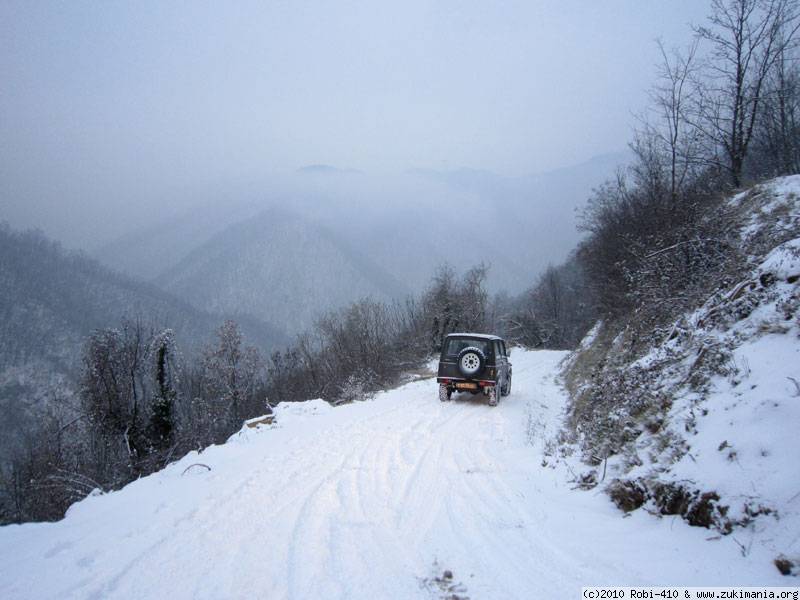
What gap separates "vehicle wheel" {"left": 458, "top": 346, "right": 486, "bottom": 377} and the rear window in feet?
1.28

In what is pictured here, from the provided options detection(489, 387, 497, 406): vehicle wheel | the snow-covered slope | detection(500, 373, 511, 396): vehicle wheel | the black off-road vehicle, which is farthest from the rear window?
the snow-covered slope

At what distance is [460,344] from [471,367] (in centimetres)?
93

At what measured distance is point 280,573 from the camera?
3311 millimetres

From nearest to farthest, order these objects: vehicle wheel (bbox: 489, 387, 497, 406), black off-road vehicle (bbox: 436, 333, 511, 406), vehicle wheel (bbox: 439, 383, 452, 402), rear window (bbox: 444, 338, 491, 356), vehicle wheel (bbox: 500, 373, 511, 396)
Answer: vehicle wheel (bbox: 489, 387, 497, 406), black off-road vehicle (bbox: 436, 333, 511, 406), vehicle wheel (bbox: 439, 383, 452, 402), rear window (bbox: 444, 338, 491, 356), vehicle wheel (bbox: 500, 373, 511, 396)

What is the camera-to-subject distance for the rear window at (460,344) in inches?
482

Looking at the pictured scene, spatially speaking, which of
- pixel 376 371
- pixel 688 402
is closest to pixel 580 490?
pixel 688 402

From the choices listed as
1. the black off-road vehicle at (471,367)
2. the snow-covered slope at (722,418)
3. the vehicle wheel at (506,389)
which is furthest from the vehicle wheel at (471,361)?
the snow-covered slope at (722,418)

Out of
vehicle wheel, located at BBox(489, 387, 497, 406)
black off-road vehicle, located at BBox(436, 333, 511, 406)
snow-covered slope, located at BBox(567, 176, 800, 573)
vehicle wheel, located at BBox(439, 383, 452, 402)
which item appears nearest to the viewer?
snow-covered slope, located at BBox(567, 176, 800, 573)

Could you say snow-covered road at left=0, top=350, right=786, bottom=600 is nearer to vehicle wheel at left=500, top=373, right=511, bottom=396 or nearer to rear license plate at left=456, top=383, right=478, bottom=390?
rear license plate at left=456, top=383, right=478, bottom=390

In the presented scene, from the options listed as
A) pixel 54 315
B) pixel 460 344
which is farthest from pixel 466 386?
pixel 54 315

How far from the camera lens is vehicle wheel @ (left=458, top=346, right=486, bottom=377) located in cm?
1174

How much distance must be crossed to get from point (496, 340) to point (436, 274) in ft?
93.5

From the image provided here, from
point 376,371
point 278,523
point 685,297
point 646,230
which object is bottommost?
point 376,371

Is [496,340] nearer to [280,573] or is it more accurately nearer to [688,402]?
[688,402]
